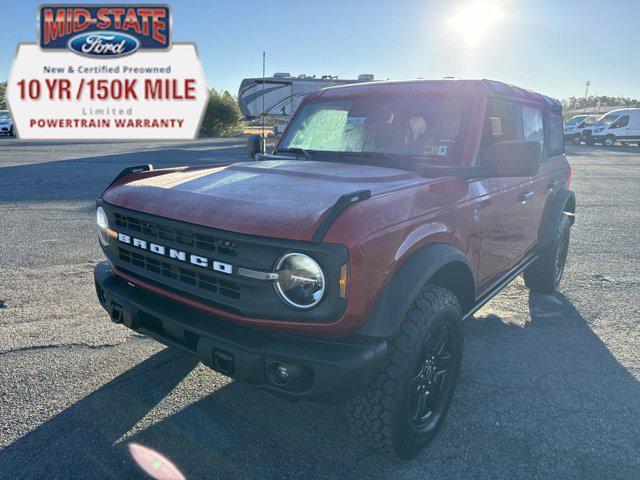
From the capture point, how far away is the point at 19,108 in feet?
82.6

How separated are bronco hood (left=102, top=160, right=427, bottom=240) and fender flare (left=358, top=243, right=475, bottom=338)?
0.38 meters

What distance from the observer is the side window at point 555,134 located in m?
4.53

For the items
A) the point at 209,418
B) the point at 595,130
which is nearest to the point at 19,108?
the point at 209,418

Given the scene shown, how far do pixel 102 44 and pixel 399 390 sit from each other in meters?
13.8

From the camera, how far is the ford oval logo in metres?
12.4

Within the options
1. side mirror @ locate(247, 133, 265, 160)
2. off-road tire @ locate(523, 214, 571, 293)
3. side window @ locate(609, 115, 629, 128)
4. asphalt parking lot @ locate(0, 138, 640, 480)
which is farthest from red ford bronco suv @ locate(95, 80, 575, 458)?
side window @ locate(609, 115, 629, 128)

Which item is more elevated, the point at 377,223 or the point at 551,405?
the point at 377,223

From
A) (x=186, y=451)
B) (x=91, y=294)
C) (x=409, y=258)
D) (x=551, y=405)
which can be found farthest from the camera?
(x=91, y=294)

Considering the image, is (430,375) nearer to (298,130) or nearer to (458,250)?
(458,250)

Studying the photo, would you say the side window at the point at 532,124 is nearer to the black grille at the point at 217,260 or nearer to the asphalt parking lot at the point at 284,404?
the asphalt parking lot at the point at 284,404

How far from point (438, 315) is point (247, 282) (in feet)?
3.19

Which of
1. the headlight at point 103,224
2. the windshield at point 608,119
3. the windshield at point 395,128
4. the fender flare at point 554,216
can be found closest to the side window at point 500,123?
the windshield at point 395,128

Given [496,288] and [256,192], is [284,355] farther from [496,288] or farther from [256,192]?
[496,288]

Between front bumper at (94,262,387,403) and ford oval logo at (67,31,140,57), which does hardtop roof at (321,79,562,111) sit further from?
ford oval logo at (67,31,140,57)
